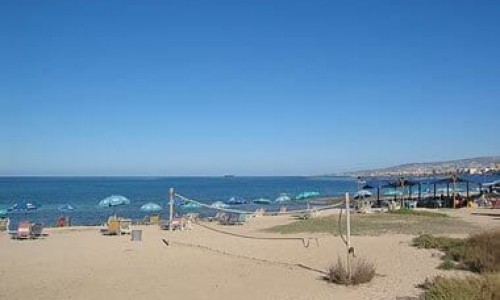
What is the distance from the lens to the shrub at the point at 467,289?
24.2 feet

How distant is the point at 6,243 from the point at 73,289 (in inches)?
350

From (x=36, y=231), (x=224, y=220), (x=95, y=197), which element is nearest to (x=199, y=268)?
(x=36, y=231)

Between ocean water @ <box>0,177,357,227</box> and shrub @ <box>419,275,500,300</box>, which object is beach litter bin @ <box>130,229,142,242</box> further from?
ocean water @ <box>0,177,357,227</box>

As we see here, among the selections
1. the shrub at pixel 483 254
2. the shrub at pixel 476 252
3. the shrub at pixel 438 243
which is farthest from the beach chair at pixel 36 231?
the shrub at pixel 483 254

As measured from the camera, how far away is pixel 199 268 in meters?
12.1

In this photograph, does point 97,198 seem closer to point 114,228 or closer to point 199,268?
point 114,228

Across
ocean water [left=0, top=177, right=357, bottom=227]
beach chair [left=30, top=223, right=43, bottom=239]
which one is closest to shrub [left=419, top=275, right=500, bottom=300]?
beach chair [left=30, top=223, right=43, bottom=239]

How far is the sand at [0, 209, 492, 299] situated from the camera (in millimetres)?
9500

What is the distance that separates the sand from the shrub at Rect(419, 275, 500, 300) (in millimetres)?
1174

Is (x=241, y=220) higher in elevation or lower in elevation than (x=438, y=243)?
lower

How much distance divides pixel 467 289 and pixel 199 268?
20.0 ft

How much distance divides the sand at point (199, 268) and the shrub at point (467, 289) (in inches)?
46.2

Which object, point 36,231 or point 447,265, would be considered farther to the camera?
point 36,231

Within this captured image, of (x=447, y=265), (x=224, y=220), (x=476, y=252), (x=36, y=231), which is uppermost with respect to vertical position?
(x=476, y=252)
